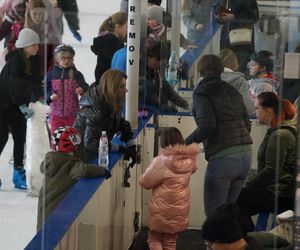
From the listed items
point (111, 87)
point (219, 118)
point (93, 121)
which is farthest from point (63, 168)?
point (219, 118)

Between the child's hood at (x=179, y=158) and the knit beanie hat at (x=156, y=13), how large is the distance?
161cm

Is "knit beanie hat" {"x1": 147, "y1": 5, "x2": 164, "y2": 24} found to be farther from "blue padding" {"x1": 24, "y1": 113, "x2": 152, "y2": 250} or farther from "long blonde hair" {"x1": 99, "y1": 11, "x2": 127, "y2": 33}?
"blue padding" {"x1": 24, "y1": 113, "x2": 152, "y2": 250}


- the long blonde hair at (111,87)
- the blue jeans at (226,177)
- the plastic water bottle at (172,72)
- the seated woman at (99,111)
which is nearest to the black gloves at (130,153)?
the seated woman at (99,111)

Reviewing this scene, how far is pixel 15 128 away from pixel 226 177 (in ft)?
5.03

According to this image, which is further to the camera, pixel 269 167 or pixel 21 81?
pixel 21 81

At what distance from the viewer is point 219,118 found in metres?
4.46

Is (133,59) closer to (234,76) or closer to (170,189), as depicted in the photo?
(234,76)

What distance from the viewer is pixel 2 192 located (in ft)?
15.8

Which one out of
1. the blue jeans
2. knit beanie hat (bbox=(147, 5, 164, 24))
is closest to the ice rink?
knit beanie hat (bbox=(147, 5, 164, 24))

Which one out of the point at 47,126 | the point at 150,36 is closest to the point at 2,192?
the point at 47,126

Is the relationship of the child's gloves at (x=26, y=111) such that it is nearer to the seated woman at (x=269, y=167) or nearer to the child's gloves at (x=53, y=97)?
the child's gloves at (x=53, y=97)

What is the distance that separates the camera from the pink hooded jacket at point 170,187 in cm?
434

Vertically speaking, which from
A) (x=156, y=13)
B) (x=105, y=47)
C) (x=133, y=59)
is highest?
(x=156, y=13)

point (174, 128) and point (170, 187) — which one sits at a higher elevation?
point (174, 128)
